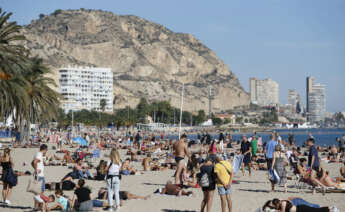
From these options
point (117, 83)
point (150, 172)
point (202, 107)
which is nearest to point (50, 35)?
point (117, 83)

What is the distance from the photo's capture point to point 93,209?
10961 mm

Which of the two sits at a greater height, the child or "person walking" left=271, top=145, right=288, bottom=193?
"person walking" left=271, top=145, right=288, bottom=193

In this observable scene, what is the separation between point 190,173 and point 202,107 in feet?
597

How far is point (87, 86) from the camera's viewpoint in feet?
525

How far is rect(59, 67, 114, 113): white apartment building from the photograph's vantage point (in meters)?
150

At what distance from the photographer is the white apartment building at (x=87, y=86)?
15050 cm

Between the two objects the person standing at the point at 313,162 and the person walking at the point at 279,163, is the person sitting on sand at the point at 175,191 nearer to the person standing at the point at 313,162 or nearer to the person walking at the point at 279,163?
the person walking at the point at 279,163

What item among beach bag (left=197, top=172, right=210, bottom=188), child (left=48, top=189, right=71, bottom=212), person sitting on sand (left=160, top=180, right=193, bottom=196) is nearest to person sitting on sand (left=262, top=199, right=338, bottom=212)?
beach bag (left=197, top=172, right=210, bottom=188)

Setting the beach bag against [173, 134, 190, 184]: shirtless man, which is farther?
[173, 134, 190, 184]: shirtless man

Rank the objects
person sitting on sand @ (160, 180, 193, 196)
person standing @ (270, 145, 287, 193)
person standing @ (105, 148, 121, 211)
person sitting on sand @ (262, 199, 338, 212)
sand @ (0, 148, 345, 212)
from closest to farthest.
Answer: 1. person sitting on sand @ (262, 199, 338, 212)
2. person standing @ (105, 148, 121, 211)
3. sand @ (0, 148, 345, 212)
4. person sitting on sand @ (160, 180, 193, 196)
5. person standing @ (270, 145, 287, 193)

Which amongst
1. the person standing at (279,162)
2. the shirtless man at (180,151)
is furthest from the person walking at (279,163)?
the shirtless man at (180,151)

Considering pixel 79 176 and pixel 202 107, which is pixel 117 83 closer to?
pixel 202 107

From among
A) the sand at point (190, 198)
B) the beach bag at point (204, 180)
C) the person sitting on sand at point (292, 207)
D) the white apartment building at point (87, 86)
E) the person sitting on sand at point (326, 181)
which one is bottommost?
the sand at point (190, 198)

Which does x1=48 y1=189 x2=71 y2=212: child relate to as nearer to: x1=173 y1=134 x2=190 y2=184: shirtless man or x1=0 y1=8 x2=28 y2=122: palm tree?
x1=173 y1=134 x2=190 y2=184: shirtless man
